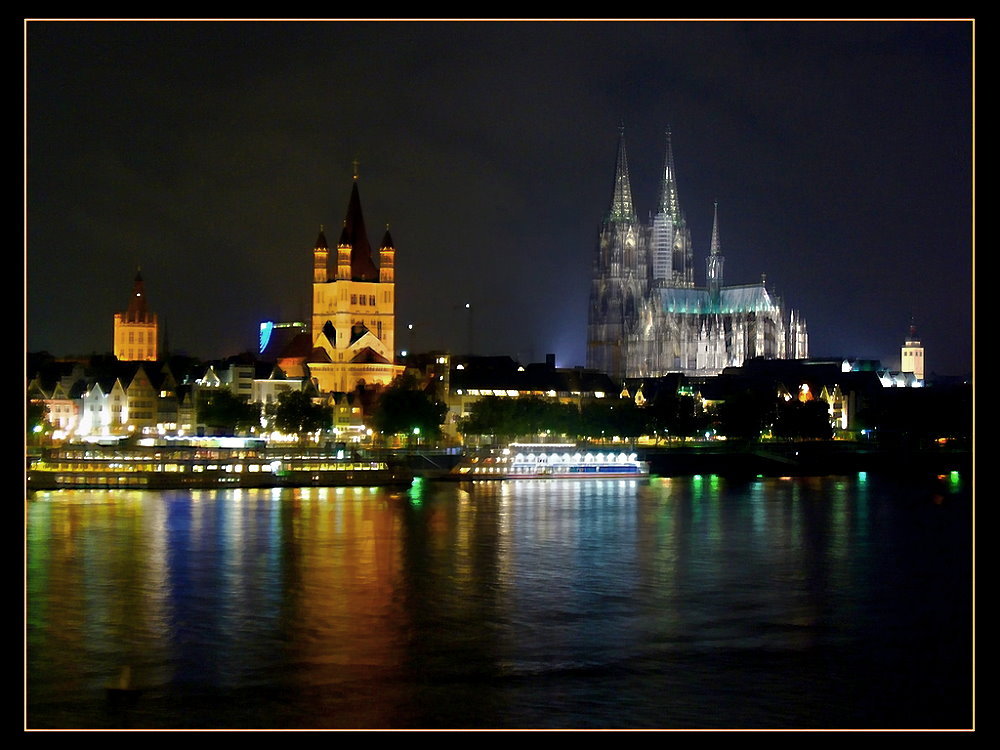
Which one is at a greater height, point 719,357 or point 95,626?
point 719,357

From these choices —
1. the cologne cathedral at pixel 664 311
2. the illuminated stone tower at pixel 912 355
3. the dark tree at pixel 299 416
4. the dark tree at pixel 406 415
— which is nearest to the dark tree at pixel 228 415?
the dark tree at pixel 299 416

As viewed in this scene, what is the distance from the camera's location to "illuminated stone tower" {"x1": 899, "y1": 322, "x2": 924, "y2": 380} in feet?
331

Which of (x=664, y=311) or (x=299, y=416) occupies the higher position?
(x=664, y=311)

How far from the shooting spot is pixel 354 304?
64.0m

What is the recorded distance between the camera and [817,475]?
43844 millimetres

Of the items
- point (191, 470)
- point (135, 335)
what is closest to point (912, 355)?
point (135, 335)

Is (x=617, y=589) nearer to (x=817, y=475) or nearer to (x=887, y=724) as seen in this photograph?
(x=887, y=724)

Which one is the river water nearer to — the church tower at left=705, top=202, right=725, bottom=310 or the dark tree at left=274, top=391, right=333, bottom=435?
the dark tree at left=274, top=391, right=333, bottom=435

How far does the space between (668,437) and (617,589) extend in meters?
36.8

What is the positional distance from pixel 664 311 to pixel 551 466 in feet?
138

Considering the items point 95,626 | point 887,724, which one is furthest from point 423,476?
point 887,724

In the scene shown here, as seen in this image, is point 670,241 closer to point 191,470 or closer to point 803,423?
point 803,423

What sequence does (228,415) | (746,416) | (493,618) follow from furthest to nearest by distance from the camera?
1. (746,416)
2. (228,415)
3. (493,618)

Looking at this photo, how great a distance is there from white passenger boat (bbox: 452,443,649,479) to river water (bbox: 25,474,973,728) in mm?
9931
